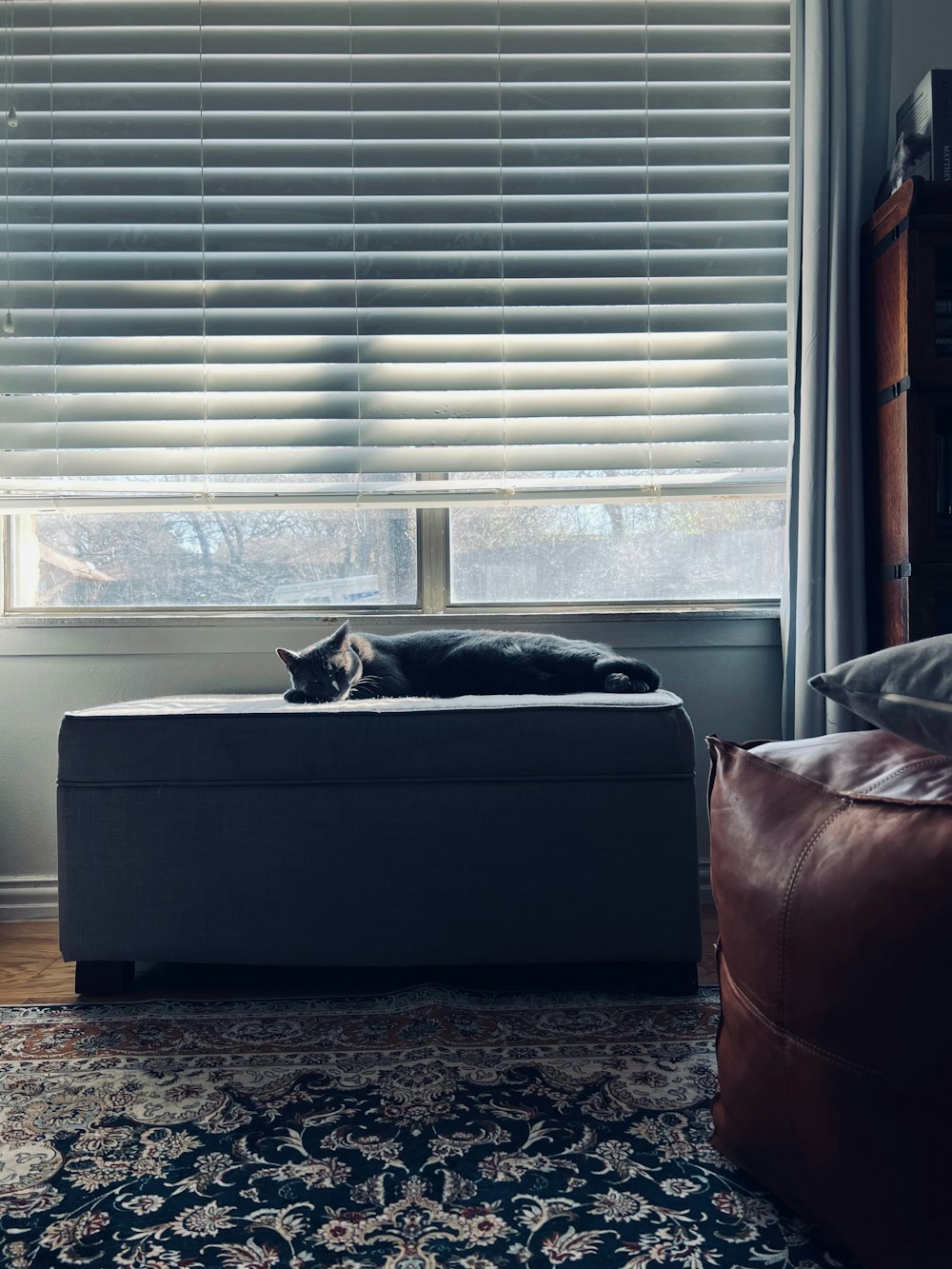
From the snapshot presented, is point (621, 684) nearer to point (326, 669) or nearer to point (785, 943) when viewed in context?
point (326, 669)

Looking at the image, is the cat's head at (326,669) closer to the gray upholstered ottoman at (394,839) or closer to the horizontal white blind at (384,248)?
the gray upholstered ottoman at (394,839)

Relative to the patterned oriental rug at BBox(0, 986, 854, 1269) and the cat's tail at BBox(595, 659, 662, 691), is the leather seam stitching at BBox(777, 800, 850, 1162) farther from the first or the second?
the cat's tail at BBox(595, 659, 662, 691)

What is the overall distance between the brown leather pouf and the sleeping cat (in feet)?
3.00

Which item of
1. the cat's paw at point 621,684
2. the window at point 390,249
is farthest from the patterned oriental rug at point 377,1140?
the window at point 390,249

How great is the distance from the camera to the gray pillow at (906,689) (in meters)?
0.95

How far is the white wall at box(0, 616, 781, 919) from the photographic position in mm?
2475

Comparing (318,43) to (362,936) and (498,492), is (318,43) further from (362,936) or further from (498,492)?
(362,936)

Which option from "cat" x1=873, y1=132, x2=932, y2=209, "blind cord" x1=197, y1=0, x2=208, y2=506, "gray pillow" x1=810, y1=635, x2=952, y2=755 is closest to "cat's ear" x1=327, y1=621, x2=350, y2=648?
"blind cord" x1=197, y1=0, x2=208, y2=506

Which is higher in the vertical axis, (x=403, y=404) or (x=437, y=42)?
(x=437, y=42)

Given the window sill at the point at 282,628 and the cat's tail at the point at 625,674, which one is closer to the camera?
the cat's tail at the point at 625,674

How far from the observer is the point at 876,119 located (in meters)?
2.31

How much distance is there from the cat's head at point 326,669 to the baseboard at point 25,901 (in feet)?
3.17

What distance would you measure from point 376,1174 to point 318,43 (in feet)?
8.85

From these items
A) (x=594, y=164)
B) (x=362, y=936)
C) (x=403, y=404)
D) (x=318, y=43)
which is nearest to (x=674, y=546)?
(x=403, y=404)
